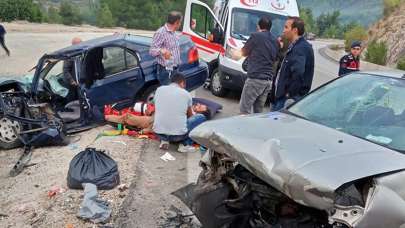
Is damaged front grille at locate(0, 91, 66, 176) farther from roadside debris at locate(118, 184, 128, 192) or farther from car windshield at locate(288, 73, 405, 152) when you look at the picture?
car windshield at locate(288, 73, 405, 152)

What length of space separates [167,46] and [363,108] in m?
4.20

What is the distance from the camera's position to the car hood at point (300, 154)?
2.79 m

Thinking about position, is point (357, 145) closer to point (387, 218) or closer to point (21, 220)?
point (387, 218)

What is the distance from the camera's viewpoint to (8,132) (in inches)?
268

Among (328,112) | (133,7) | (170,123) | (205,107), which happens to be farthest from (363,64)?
(133,7)

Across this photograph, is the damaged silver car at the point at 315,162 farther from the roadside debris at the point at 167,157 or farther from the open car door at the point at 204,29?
the open car door at the point at 204,29

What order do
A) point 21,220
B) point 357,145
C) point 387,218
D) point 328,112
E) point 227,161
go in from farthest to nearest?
1. point 21,220
2. point 328,112
3. point 227,161
4. point 357,145
5. point 387,218

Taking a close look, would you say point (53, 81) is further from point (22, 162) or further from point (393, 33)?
point (393, 33)

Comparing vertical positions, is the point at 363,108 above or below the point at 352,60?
above

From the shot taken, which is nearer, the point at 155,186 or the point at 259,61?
the point at 155,186

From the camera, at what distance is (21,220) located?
4.53 metres

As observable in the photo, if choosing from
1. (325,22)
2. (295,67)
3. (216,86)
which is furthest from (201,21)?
(325,22)

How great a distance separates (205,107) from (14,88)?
3.13 metres

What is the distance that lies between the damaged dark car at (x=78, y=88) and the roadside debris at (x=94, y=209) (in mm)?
2433
